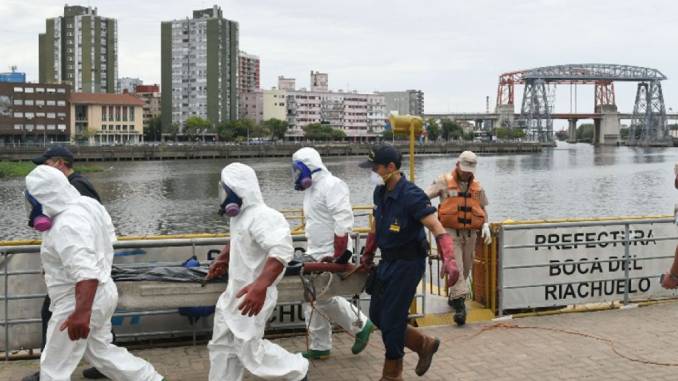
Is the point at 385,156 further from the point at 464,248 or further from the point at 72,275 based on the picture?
the point at 464,248

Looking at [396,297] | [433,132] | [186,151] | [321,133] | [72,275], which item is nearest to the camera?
[72,275]

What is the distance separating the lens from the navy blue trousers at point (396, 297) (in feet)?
19.8

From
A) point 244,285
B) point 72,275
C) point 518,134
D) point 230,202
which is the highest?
point 518,134

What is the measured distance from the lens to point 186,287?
635 centimetres

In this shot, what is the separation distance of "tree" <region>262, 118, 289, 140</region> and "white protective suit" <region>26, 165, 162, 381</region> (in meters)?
161

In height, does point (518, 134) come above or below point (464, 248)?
above

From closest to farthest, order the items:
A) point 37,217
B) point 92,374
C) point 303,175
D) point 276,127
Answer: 1. point 37,217
2. point 92,374
3. point 303,175
4. point 276,127

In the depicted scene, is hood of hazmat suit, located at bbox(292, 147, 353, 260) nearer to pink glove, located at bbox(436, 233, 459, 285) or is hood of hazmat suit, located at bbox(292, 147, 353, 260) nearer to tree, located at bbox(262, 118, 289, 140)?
pink glove, located at bbox(436, 233, 459, 285)

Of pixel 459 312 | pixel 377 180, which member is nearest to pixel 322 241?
pixel 377 180

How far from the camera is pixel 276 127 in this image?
168 metres

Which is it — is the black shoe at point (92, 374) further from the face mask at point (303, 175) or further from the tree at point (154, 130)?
the tree at point (154, 130)

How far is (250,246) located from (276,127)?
163903 millimetres

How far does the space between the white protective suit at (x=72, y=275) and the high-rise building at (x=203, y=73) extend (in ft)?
549

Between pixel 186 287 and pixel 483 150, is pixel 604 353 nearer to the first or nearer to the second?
pixel 186 287
